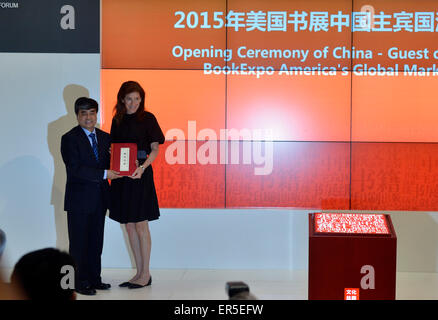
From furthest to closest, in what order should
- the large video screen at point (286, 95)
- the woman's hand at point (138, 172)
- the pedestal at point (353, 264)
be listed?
1. the large video screen at point (286, 95)
2. the woman's hand at point (138, 172)
3. the pedestal at point (353, 264)

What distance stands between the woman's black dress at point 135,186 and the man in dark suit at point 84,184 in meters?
0.14

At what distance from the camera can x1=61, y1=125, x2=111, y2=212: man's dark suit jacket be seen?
159 inches

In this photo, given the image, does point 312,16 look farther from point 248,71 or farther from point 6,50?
point 6,50

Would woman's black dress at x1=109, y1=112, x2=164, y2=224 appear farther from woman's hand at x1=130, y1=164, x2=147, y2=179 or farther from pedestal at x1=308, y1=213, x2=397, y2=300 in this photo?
pedestal at x1=308, y1=213, x2=397, y2=300

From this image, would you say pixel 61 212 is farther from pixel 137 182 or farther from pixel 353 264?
pixel 353 264

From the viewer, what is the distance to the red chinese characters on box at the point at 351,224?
342cm

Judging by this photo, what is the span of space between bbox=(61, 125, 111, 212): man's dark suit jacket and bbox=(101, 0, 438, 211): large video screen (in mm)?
977

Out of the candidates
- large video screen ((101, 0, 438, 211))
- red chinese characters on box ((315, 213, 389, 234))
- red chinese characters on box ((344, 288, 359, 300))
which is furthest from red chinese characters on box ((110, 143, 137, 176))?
red chinese characters on box ((344, 288, 359, 300))

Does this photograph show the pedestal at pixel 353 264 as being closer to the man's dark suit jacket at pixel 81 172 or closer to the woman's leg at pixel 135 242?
the woman's leg at pixel 135 242

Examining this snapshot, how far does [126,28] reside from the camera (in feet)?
16.4

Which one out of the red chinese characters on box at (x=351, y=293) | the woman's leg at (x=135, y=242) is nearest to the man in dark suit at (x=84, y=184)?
the woman's leg at (x=135, y=242)
